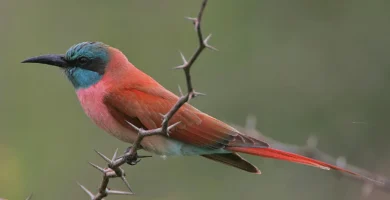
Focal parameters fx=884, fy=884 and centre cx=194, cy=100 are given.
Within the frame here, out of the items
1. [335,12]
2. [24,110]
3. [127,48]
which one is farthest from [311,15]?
[24,110]

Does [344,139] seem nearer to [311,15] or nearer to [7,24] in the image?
[311,15]

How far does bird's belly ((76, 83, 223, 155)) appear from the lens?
A: 12.8ft

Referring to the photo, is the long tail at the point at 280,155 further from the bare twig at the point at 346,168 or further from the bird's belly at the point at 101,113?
the bird's belly at the point at 101,113

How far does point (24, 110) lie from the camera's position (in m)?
5.97

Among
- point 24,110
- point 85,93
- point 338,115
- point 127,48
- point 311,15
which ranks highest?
point 311,15

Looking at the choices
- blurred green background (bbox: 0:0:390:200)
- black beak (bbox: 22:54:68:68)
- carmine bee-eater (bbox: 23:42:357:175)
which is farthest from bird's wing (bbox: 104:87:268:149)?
blurred green background (bbox: 0:0:390:200)

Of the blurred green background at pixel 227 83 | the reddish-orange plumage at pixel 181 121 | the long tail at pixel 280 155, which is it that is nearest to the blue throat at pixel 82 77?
the reddish-orange plumage at pixel 181 121

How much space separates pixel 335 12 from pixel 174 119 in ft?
10.7

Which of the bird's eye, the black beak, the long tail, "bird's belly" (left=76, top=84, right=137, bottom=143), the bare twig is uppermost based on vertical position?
the bare twig

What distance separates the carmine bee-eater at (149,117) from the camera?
387 cm

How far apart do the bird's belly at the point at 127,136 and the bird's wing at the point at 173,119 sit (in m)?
0.03

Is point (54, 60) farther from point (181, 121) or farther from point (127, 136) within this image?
point (181, 121)

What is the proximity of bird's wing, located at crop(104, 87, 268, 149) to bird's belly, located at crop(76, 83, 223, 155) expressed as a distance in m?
0.03

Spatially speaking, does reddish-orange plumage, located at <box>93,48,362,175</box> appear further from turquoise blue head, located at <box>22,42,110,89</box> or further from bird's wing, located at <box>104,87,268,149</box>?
turquoise blue head, located at <box>22,42,110,89</box>
